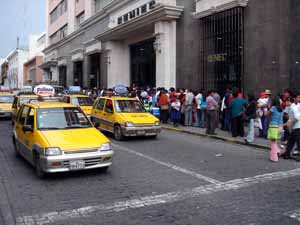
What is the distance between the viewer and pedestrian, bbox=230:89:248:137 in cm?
1285

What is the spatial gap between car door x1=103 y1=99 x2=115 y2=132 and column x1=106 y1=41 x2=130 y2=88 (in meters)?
15.7

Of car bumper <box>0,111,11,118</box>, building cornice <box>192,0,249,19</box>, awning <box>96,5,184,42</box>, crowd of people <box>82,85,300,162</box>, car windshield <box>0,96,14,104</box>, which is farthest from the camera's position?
car windshield <box>0,96,14,104</box>

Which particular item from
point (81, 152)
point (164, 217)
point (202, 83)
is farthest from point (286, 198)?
point (202, 83)

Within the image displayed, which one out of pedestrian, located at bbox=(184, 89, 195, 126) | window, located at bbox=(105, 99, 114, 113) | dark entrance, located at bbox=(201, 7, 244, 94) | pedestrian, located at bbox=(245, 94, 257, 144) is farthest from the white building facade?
pedestrian, located at bbox=(245, 94, 257, 144)

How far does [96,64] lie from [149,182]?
1126 inches

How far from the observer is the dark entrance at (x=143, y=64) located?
25047 millimetres

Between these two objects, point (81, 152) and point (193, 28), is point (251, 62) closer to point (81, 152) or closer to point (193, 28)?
point (193, 28)

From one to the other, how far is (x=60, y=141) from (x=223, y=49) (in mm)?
12223

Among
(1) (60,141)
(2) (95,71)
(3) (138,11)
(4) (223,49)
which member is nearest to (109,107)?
(1) (60,141)

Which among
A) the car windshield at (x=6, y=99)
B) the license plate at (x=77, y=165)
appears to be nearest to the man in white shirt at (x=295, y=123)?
the license plate at (x=77, y=165)

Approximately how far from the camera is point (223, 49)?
17672mm

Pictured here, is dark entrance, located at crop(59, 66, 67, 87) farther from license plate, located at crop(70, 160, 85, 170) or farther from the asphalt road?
license plate, located at crop(70, 160, 85, 170)

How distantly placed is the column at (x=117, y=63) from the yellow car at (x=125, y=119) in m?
15.0

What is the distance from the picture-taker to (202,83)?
19.2 m
